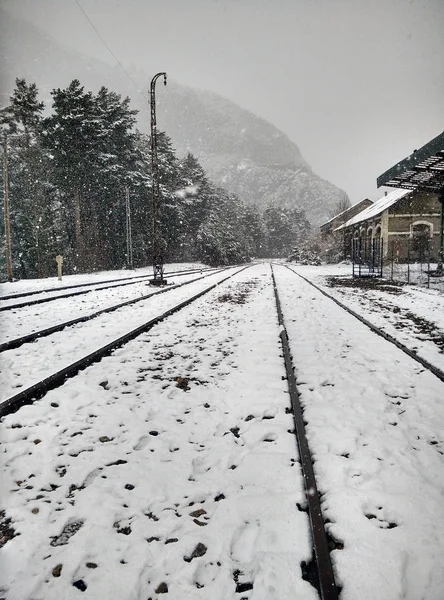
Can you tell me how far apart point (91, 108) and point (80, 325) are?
3091 centimetres

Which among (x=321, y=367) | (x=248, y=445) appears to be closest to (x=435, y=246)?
(x=321, y=367)

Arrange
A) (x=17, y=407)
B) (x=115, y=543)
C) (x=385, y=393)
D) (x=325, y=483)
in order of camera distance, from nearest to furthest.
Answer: (x=115, y=543)
(x=325, y=483)
(x=17, y=407)
(x=385, y=393)

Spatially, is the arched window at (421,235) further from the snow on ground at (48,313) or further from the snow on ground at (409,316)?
the snow on ground at (48,313)

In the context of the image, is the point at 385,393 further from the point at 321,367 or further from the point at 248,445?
the point at 248,445

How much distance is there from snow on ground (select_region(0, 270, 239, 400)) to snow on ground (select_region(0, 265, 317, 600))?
2.12 ft

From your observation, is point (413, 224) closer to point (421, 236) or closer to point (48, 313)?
point (421, 236)

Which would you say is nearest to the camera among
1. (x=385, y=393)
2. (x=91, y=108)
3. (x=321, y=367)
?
(x=385, y=393)

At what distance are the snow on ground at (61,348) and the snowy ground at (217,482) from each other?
114mm

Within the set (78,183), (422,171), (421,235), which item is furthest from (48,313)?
(421,235)

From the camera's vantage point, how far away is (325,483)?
7.64 feet

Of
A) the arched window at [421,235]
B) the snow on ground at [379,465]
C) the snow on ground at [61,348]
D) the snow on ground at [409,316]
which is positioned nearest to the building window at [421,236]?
the arched window at [421,235]

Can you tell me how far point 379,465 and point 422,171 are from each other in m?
17.6

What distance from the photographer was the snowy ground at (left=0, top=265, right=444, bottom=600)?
1.71 meters

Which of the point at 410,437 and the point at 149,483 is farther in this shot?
the point at 410,437
